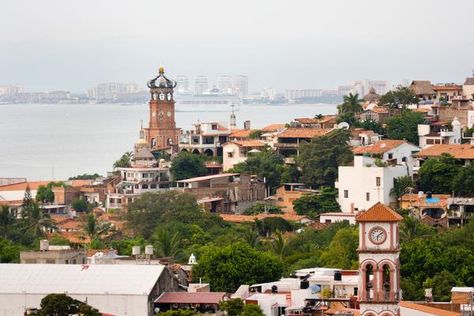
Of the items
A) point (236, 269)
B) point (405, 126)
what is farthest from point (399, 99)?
point (236, 269)

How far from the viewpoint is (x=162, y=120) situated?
3083 inches

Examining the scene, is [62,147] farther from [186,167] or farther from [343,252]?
[343,252]

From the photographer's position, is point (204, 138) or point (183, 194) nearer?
point (183, 194)

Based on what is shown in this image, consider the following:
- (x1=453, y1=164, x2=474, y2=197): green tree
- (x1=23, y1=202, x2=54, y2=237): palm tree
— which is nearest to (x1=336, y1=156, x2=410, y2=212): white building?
(x1=453, y1=164, x2=474, y2=197): green tree

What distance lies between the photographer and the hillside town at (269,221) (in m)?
39.0

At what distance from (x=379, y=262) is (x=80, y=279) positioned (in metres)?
9.57

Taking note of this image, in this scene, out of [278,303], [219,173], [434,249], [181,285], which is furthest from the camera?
[219,173]

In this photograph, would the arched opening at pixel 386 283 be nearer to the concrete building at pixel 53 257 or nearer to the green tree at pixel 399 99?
the concrete building at pixel 53 257

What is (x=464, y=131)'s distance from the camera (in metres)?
66.3

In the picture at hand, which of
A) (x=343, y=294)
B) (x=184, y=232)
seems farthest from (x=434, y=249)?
(x=184, y=232)

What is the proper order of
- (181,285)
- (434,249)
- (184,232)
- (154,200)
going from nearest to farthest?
(181,285) → (434,249) → (184,232) → (154,200)

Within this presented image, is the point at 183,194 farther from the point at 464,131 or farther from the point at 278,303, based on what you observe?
the point at 278,303

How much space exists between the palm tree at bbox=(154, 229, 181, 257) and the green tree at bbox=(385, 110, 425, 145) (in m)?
13.4

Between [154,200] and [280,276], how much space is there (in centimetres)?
1899
